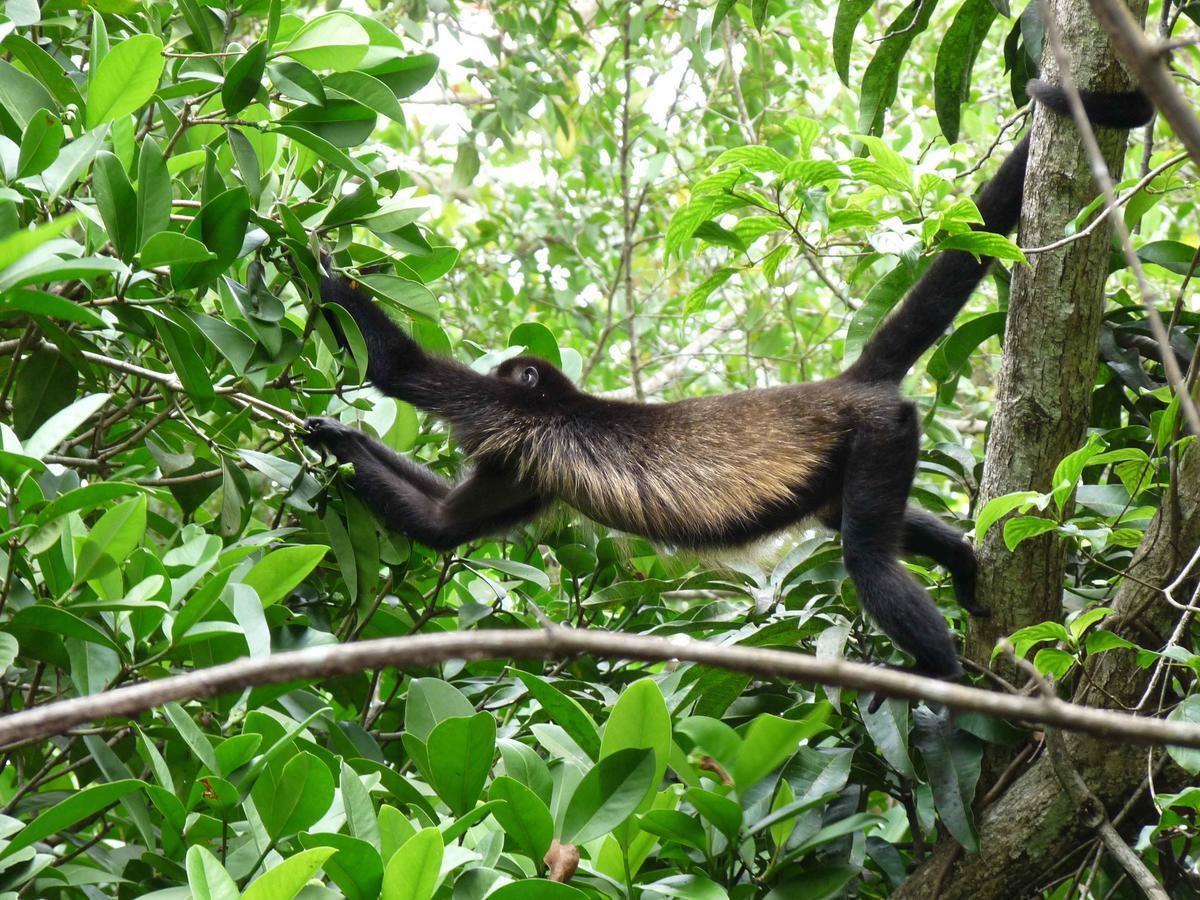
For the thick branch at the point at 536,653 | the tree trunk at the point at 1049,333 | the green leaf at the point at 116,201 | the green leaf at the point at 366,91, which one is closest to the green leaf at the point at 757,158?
the tree trunk at the point at 1049,333

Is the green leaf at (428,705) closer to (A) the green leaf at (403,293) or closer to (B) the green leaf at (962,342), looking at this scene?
(A) the green leaf at (403,293)

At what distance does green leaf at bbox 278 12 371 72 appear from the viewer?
219 centimetres

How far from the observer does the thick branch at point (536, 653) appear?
695mm

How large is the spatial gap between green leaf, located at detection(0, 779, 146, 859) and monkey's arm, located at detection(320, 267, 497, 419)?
1.65 metres

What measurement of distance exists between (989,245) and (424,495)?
6.00 ft

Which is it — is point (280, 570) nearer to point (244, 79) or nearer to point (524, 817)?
point (524, 817)

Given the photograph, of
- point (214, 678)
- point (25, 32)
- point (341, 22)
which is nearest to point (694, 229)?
point (341, 22)

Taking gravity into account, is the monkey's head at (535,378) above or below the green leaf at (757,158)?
below

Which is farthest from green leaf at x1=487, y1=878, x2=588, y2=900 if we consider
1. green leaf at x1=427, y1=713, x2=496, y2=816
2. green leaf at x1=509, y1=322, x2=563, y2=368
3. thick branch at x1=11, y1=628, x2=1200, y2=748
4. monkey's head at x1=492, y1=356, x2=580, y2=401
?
monkey's head at x1=492, y1=356, x2=580, y2=401

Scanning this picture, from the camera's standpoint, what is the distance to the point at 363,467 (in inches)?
121

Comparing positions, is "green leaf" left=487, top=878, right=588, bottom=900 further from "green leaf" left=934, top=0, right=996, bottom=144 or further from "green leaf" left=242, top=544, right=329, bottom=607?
"green leaf" left=934, top=0, right=996, bottom=144

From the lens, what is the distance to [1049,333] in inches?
94.6

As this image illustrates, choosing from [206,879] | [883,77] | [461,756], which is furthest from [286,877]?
[883,77]

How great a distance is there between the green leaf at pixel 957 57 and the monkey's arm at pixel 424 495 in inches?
67.4
